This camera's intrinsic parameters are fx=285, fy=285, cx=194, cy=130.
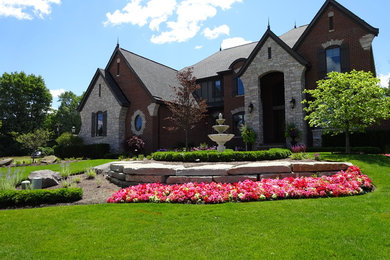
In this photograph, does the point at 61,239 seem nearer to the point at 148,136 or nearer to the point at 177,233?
the point at 177,233

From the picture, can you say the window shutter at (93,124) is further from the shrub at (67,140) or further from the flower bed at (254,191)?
the flower bed at (254,191)

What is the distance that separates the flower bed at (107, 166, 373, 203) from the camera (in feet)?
20.2

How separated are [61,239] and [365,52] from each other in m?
19.1

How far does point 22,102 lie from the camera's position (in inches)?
1700

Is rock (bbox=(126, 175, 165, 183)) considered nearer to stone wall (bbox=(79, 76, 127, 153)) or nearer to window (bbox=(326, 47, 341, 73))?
window (bbox=(326, 47, 341, 73))

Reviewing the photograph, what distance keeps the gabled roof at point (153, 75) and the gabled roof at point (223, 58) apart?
2.96 metres

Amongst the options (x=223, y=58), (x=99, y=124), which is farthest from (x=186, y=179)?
(x=223, y=58)

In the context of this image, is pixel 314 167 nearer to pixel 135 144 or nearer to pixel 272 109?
pixel 272 109

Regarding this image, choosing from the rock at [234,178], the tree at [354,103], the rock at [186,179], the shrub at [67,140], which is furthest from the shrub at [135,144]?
the rock at [234,178]

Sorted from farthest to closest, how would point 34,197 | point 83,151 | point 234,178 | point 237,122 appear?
1. point 83,151
2. point 237,122
3. point 234,178
4. point 34,197

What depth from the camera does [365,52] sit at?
17.3 metres

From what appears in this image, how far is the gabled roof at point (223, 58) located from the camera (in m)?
24.5

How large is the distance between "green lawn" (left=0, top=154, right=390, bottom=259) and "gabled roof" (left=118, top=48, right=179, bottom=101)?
1724 cm

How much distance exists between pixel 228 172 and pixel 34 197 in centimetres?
482
